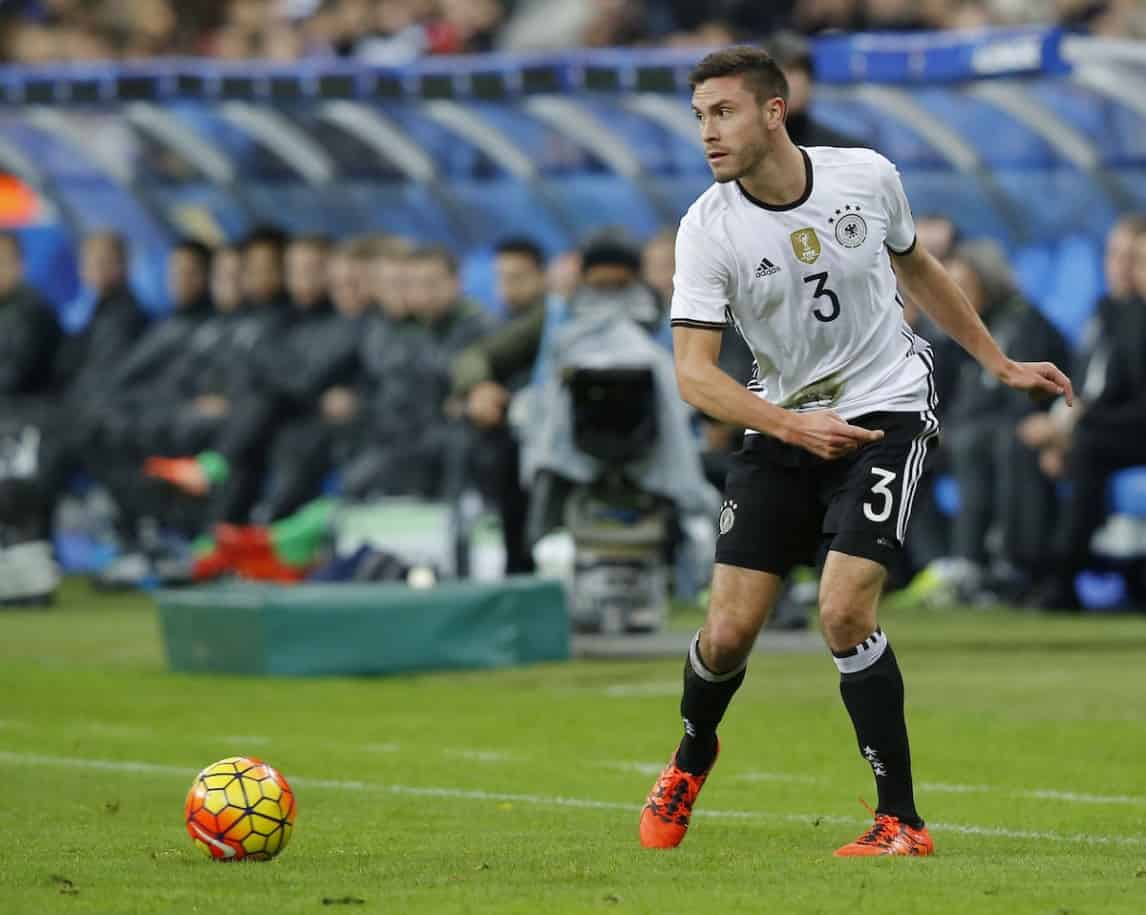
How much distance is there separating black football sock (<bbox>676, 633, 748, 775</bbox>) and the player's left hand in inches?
42.8

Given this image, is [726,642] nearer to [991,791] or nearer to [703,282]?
[703,282]

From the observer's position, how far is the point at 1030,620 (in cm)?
1600

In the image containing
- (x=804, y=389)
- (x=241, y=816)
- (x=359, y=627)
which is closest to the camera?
(x=241, y=816)

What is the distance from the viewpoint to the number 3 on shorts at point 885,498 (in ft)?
22.8

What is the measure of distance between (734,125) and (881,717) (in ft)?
5.32

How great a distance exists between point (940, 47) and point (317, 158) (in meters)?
6.85

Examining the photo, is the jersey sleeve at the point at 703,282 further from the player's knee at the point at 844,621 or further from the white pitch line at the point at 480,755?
the white pitch line at the point at 480,755

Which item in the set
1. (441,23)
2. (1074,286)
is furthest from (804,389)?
(441,23)

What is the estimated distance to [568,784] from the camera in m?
8.91

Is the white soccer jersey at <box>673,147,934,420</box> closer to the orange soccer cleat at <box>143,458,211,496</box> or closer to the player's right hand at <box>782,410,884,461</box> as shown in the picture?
the player's right hand at <box>782,410,884,461</box>

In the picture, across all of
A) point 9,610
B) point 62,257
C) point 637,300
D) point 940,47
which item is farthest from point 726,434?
point 62,257

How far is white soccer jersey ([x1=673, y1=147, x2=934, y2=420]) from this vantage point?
22.9ft

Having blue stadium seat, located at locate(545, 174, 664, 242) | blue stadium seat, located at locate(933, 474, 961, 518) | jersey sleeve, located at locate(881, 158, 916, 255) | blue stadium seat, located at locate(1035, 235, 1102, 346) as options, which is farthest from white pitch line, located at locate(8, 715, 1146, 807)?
blue stadium seat, located at locate(545, 174, 664, 242)

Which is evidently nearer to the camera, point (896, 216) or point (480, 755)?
point (896, 216)
